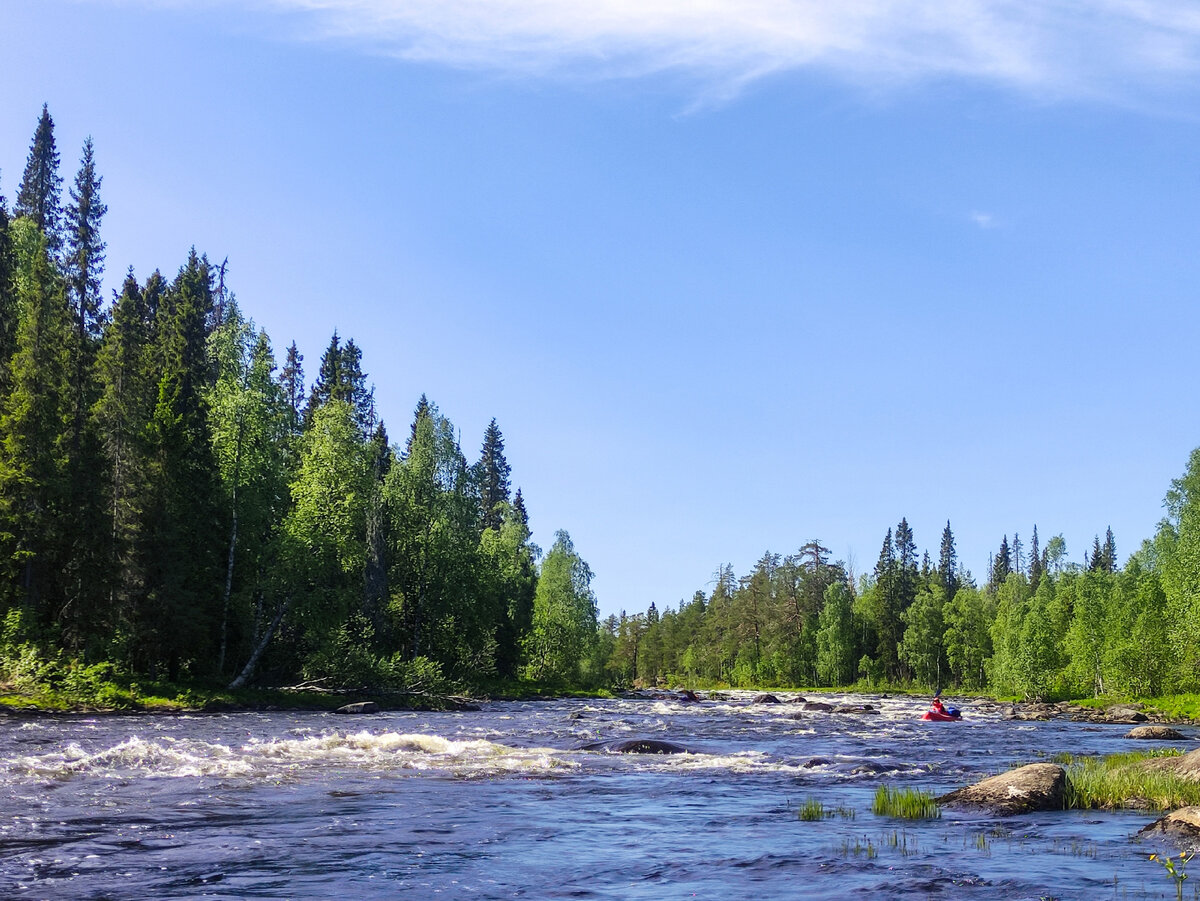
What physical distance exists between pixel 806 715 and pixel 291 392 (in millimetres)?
57216

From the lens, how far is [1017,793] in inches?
717

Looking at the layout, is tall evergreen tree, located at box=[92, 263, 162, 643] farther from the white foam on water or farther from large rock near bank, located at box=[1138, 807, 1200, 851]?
large rock near bank, located at box=[1138, 807, 1200, 851]

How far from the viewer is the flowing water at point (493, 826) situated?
11.5 meters

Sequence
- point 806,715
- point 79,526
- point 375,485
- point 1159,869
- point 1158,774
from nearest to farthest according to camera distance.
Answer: point 1159,869 → point 1158,774 → point 79,526 → point 806,715 → point 375,485

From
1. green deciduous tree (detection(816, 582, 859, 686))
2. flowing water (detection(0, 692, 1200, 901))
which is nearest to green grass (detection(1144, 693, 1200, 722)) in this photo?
flowing water (detection(0, 692, 1200, 901))

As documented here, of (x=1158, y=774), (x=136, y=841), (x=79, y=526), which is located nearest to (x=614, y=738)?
(x=1158, y=774)

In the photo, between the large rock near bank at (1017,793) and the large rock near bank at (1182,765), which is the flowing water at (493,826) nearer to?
the large rock near bank at (1017,793)

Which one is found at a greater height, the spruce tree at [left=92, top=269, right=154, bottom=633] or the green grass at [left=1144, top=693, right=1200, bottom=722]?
the spruce tree at [left=92, top=269, right=154, bottom=633]

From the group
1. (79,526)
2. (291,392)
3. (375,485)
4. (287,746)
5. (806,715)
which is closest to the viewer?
(287,746)

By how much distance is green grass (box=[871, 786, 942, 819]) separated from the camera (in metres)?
17.4

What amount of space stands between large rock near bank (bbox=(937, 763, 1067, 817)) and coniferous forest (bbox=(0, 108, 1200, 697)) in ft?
108

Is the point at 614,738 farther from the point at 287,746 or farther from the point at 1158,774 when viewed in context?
the point at 1158,774

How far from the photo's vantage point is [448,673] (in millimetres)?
67250

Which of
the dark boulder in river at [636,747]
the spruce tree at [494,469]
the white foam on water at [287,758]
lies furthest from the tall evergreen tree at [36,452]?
the spruce tree at [494,469]
